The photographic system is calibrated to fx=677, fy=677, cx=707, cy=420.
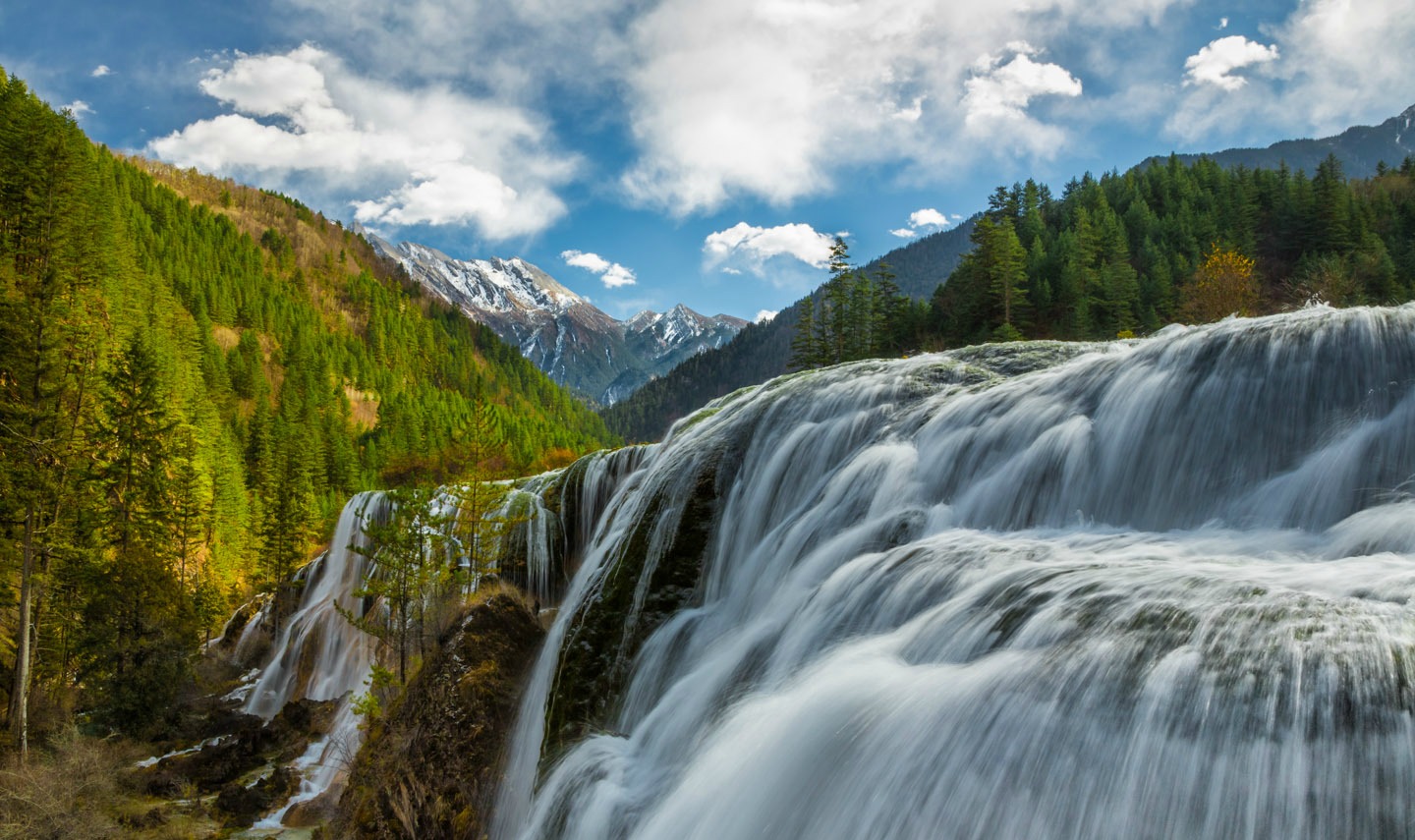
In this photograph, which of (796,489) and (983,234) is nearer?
(796,489)

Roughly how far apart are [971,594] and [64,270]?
32.1 m

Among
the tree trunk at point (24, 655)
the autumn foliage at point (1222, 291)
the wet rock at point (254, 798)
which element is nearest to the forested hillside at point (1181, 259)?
the autumn foliage at point (1222, 291)

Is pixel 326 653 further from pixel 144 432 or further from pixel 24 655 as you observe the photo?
pixel 144 432

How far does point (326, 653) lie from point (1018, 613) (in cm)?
3390

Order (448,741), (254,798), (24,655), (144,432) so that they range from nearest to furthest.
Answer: (448,741) < (254,798) < (24,655) < (144,432)

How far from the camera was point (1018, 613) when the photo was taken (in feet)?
16.4

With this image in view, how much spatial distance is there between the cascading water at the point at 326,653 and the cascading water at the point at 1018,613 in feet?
51.4

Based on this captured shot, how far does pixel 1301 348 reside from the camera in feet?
24.6

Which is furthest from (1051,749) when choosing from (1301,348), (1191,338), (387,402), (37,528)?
(387,402)

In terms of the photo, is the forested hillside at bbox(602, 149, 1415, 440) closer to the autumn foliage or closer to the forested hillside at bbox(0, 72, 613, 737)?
the autumn foliage

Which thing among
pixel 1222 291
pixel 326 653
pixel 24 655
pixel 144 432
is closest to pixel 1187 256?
pixel 1222 291

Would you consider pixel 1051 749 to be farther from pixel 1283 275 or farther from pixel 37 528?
pixel 1283 275

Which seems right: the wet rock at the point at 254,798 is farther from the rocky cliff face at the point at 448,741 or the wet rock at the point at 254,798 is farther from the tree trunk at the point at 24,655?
the rocky cliff face at the point at 448,741

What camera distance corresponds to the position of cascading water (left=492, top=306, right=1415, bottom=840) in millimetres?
3254
